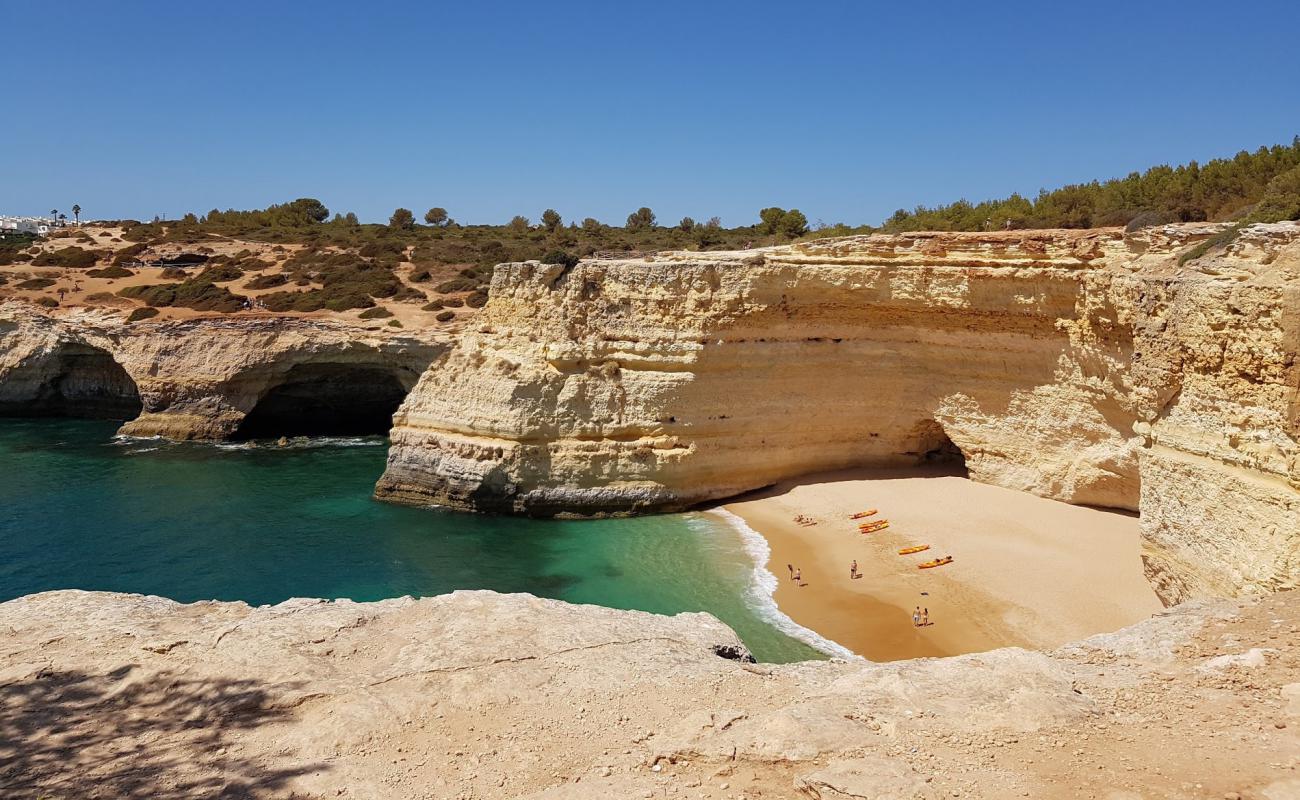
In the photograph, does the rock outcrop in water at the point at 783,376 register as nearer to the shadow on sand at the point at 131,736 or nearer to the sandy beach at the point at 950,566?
the sandy beach at the point at 950,566

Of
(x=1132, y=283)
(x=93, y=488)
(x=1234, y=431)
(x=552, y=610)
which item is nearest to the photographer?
(x=552, y=610)

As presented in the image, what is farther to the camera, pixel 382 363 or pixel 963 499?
pixel 382 363

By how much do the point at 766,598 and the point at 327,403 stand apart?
23.6m

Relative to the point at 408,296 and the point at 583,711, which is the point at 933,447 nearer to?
the point at 583,711

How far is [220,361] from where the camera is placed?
27828 millimetres

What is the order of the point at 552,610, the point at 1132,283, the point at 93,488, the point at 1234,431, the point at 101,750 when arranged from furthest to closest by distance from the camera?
the point at 93,488 < the point at 1132,283 < the point at 1234,431 < the point at 552,610 < the point at 101,750

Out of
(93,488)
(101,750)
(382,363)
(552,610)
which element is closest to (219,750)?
(101,750)

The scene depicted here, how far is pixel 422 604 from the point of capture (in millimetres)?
7406

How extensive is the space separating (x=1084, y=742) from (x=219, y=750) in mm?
5656

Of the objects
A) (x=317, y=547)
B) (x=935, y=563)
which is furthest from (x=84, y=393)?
(x=935, y=563)

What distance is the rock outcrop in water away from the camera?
17188mm

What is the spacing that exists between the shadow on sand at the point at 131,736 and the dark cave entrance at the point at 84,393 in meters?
32.0

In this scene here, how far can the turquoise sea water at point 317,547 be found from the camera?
15.4m

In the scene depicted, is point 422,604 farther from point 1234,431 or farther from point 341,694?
point 1234,431
